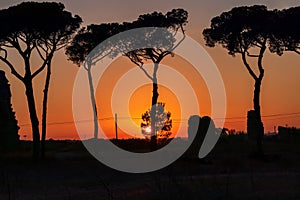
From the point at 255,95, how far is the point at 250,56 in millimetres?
3430

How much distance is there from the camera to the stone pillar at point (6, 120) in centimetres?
4181

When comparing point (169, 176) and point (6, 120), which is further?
point (6, 120)

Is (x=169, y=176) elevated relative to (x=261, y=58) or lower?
lower

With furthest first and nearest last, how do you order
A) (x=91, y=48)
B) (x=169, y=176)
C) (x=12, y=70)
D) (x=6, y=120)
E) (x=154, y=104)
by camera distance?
(x=91, y=48), (x=154, y=104), (x=6, y=120), (x=12, y=70), (x=169, y=176)

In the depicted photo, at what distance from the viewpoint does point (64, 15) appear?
141ft

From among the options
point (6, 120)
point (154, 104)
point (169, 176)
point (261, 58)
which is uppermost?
point (261, 58)

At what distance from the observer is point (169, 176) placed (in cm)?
1656

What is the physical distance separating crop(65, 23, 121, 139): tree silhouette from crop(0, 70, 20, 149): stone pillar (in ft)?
28.4

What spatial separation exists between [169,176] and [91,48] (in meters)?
37.8

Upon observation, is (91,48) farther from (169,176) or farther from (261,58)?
(169,176)

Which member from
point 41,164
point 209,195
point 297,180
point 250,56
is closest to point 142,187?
point 297,180

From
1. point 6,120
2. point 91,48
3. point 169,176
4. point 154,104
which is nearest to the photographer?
point 169,176

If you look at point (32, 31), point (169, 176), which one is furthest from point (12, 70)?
point (169, 176)

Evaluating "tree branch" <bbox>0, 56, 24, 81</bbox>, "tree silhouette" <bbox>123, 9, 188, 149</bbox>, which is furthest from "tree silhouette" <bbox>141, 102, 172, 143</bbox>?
"tree branch" <bbox>0, 56, 24, 81</bbox>
